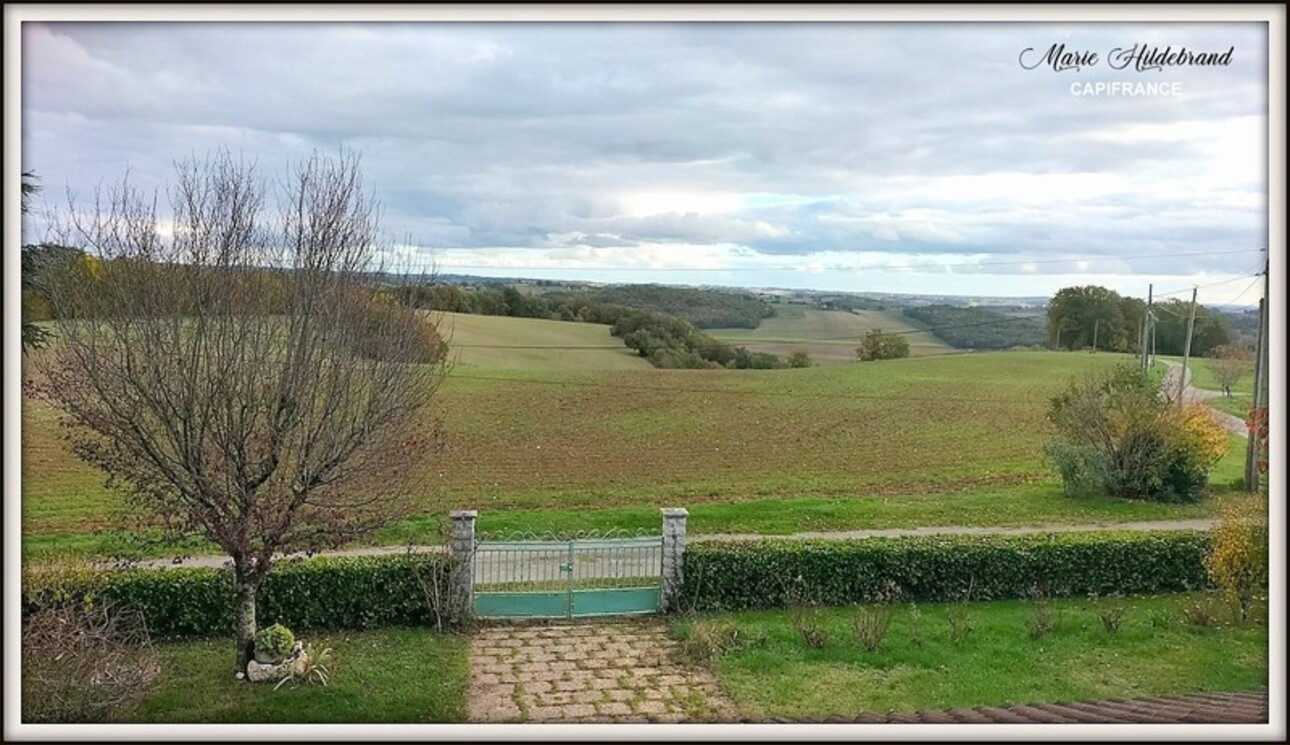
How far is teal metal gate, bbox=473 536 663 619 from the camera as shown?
10375 millimetres

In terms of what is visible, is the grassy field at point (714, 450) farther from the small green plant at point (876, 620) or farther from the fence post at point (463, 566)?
the small green plant at point (876, 620)

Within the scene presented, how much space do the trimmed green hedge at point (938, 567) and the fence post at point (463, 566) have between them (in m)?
2.35

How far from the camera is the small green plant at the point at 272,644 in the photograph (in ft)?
28.2

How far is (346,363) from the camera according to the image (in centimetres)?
852

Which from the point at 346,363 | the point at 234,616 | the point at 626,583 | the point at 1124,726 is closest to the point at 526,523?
the point at 626,583

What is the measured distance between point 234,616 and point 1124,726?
8.03 meters

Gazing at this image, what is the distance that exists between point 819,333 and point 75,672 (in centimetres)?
2210

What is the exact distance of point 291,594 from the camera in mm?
9750

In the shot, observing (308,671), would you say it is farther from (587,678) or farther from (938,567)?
(938,567)

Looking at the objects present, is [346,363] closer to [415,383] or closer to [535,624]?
[415,383]

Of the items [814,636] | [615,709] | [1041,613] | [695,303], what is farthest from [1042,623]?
[695,303]

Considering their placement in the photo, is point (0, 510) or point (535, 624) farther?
point (535, 624)

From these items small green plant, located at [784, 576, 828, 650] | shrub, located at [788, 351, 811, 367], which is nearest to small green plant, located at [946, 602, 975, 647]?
small green plant, located at [784, 576, 828, 650]

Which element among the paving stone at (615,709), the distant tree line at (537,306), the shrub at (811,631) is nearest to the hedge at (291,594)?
the paving stone at (615,709)
